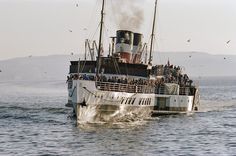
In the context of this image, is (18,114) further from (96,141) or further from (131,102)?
(96,141)

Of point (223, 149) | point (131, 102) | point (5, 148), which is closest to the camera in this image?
point (5, 148)

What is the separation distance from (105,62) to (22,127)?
16.0 meters

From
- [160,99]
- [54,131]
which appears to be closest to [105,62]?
[160,99]

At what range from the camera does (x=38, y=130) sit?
5341 centimetres

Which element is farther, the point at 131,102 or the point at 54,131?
the point at 131,102

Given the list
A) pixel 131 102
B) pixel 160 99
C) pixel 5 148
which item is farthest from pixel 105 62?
pixel 5 148

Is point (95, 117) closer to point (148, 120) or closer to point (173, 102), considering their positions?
point (148, 120)

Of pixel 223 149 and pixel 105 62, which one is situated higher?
pixel 105 62

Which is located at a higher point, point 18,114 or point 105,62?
point 105,62

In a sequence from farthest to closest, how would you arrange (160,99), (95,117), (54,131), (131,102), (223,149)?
(160,99)
(131,102)
(95,117)
(54,131)
(223,149)

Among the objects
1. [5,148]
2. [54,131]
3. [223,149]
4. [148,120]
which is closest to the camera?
[5,148]

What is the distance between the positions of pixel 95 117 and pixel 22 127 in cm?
747

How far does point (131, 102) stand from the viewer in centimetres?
6272

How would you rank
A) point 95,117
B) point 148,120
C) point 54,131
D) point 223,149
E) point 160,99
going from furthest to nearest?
point 160,99 < point 148,120 < point 95,117 < point 54,131 < point 223,149
